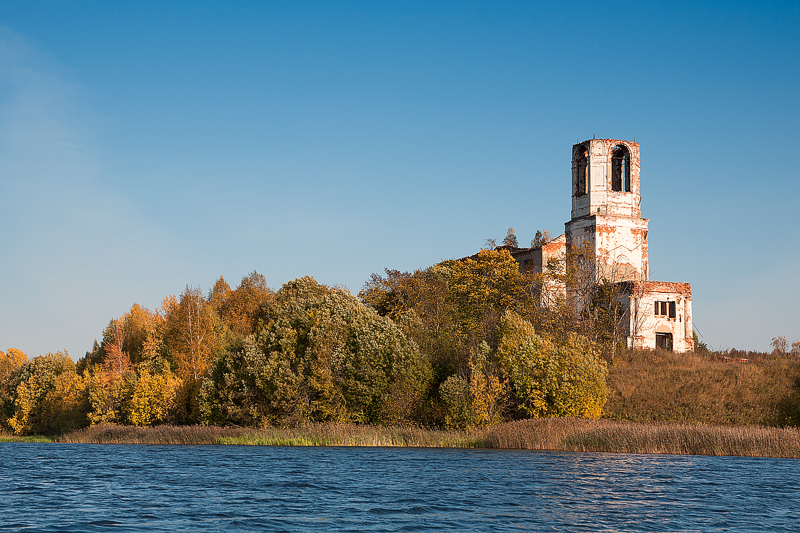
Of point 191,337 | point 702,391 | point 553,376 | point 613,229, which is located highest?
point 613,229

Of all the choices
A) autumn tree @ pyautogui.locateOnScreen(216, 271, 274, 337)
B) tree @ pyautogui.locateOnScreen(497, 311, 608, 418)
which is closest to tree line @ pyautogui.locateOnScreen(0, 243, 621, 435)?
tree @ pyautogui.locateOnScreen(497, 311, 608, 418)

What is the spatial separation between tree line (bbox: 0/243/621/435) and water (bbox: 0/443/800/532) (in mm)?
10707

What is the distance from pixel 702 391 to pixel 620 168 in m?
28.1

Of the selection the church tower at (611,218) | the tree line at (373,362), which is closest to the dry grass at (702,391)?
the tree line at (373,362)

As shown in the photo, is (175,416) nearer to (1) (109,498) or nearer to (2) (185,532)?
(1) (109,498)

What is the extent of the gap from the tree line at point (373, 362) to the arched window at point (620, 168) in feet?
34.2

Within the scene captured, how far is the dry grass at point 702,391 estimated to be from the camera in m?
50.7

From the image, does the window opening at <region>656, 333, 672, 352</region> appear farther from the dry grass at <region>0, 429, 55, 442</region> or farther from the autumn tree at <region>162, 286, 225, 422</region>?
the dry grass at <region>0, 429, 55, 442</region>

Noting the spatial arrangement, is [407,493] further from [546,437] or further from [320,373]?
[320,373]

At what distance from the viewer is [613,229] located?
71.6m

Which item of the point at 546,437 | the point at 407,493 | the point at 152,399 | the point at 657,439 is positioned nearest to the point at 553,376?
the point at 546,437

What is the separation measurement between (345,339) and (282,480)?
28.3m

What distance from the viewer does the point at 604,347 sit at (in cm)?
6206

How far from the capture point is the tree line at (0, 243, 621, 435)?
50.9 metres
